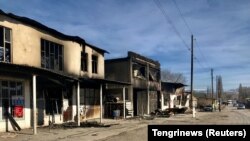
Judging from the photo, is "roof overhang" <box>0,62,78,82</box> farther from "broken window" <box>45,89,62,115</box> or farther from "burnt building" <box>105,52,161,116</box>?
"burnt building" <box>105,52,161,116</box>

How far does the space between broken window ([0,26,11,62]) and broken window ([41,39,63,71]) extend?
3836 millimetres

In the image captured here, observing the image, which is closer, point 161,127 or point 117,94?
point 161,127

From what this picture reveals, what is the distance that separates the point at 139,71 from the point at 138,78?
1.78 meters

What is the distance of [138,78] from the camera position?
1727 inches

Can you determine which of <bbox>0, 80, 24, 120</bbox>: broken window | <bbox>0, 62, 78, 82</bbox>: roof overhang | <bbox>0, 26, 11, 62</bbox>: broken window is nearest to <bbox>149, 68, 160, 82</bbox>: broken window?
<bbox>0, 62, 78, 82</bbox>: roof overhang

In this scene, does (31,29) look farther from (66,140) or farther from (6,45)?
(66,140)

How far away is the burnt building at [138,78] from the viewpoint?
4162 cm

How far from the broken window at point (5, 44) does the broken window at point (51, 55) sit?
12.6 ft

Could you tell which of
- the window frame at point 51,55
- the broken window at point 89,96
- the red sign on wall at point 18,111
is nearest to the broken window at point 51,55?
the window frame at point 51,55

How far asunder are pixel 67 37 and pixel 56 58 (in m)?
2.25

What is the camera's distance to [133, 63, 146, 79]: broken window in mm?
43344

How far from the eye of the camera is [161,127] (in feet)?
25.7

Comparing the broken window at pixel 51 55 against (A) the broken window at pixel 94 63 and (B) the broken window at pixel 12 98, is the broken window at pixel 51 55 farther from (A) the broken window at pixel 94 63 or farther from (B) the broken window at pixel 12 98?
(A) the broken window at pixel 94 63

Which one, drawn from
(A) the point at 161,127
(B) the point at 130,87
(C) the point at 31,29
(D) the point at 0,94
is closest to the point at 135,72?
(B) the point at 130,87
